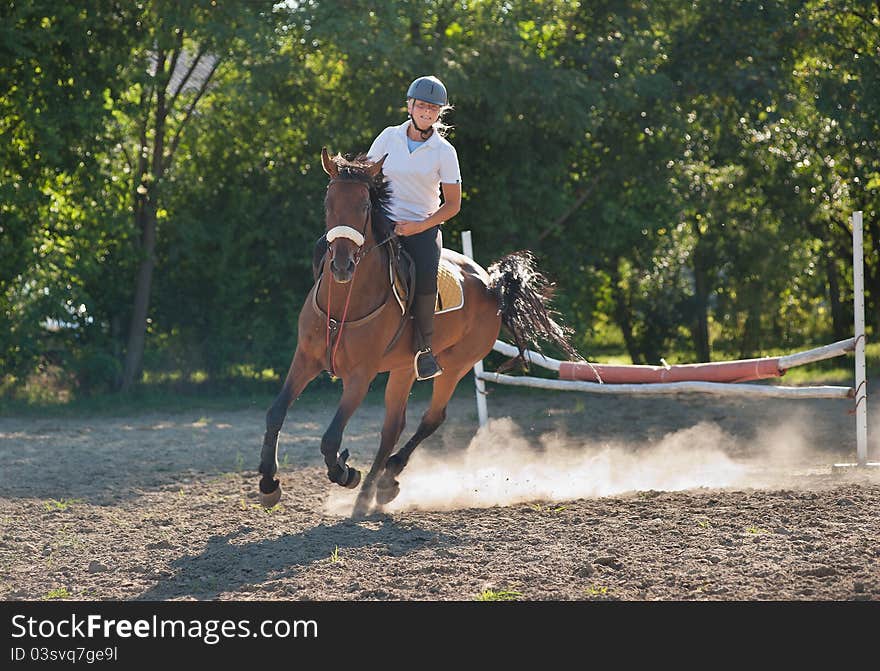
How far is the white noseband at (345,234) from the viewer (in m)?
6.28

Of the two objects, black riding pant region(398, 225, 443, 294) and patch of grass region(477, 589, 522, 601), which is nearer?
patch of grass region(477, 589, 522, 601)

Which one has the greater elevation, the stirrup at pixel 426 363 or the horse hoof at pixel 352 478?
the stirrup at pixel 426 363

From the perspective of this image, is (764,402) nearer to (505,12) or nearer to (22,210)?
(505,12)

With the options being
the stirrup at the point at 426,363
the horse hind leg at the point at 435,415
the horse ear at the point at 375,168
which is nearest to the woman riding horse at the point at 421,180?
the stirrup at the point at 426,363

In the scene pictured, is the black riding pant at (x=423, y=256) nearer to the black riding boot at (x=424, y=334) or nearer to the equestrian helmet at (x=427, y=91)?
the black riding boot at (x=424, y=334)

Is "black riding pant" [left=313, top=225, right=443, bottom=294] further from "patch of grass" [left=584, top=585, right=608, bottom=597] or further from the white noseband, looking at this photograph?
"patch of grass" [left=584, top=585, right=608, bottom=597]

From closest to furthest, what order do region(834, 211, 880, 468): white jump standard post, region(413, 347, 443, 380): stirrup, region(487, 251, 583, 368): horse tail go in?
1. region(413, 347, 443, 380): stirrup
2. region(834, 211, 880, 468): white jump standard post
3. region(487, 251, 583, 368): horse tail

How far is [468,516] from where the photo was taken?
7.16 m

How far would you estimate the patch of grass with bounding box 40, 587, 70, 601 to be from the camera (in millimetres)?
5242

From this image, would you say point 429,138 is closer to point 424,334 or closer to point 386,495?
point 424,334

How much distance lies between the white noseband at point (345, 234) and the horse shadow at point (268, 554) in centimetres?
167

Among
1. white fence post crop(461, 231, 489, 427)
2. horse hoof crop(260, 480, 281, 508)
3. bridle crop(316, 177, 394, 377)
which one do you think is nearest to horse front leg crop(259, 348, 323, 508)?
horse hoof crop(260, 480, 281, 508)

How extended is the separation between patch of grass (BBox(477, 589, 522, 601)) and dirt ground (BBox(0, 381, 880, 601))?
0.04 metres

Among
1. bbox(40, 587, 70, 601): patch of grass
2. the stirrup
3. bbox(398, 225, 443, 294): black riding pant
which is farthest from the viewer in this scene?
the stirrup
